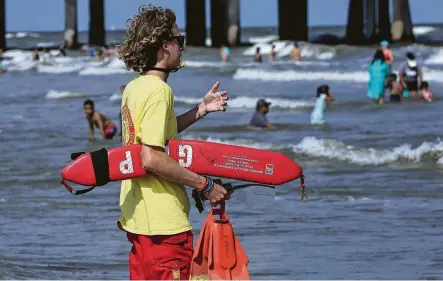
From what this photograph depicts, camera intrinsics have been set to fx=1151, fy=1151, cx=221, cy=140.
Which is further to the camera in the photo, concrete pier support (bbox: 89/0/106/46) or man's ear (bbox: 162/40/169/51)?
concrete pier support (bbox: 89/0/106/46)

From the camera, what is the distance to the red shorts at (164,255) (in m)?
3.67

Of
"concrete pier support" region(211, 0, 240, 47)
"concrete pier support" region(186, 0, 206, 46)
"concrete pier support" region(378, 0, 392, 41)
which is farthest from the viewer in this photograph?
"concrete pier support" region(186, 0, 206, 46)

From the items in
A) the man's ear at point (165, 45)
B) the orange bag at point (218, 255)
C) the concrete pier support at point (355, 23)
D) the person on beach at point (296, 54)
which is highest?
the man's ear at point (165, 45)

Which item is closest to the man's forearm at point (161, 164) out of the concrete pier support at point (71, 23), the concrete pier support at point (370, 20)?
the concrete pier support at point (370, 20)

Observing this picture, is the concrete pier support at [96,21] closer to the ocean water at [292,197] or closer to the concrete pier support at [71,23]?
the concrete pier support at [71,23]

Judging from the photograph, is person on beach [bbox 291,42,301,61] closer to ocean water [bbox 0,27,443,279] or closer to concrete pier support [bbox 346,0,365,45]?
concrete pier support [bbox 346,0,365,45]

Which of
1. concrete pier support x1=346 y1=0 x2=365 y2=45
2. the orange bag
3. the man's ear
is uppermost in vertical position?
the man's ear

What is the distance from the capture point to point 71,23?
57.0m

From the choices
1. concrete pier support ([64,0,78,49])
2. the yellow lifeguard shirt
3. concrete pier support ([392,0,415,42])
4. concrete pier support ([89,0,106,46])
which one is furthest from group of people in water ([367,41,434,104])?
concrete pier support ([64,0,78,49])

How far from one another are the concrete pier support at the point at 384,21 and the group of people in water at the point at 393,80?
93.1 ft

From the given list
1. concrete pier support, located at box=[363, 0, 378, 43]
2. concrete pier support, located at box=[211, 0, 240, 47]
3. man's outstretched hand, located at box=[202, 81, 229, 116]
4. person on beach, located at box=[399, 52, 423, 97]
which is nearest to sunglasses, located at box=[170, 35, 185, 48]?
man's outstretched hand, located at box=[202, 81, 229, 116]

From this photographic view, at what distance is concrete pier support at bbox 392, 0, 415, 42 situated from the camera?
4534cm

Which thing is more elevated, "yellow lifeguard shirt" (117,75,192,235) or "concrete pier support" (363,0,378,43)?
"yellow lifeguard shirt" (117,75,192,235)

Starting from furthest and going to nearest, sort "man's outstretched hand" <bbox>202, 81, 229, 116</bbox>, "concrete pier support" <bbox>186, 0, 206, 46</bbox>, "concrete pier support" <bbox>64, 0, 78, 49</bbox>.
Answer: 1. "concrete pier support" <bbox>64, 0, 78, 49</bbox>
2. "concrete pier support" <bbox>186, 0, 206, 46</bbox>
3. "man's outstretched hand" <bbox>202, 81, 229, 116</bbox>
